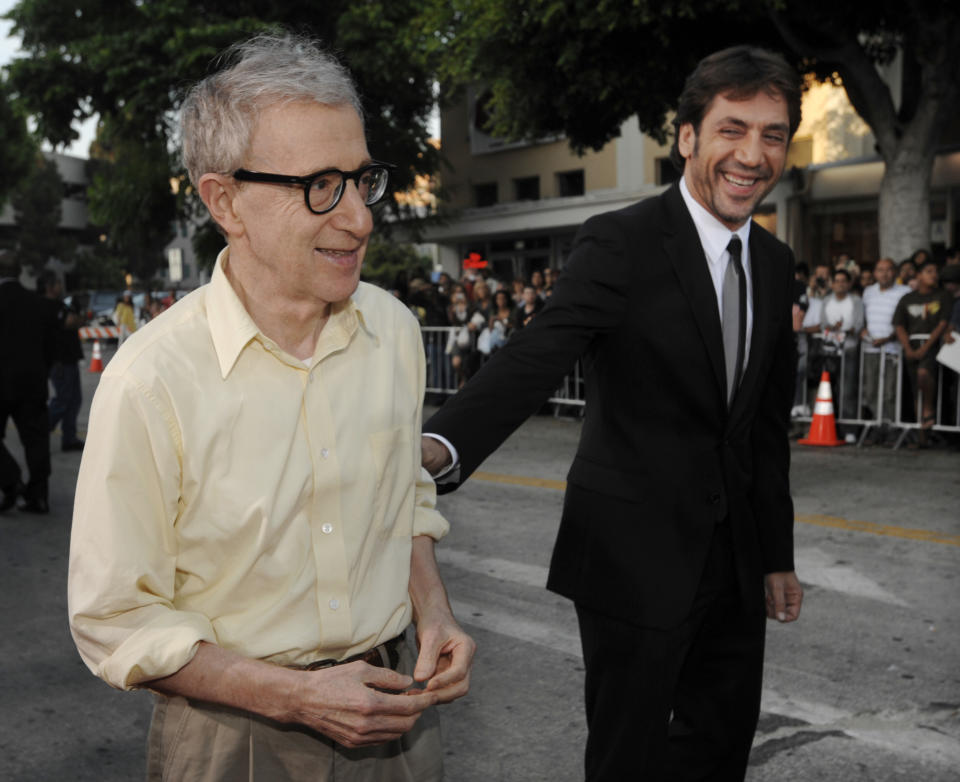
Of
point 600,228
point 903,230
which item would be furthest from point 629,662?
point 903,230

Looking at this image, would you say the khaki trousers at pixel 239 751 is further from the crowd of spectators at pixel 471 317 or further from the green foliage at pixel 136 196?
the green foliage at pixel 136 196

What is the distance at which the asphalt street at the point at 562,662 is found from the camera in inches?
143

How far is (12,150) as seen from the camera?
4356cm

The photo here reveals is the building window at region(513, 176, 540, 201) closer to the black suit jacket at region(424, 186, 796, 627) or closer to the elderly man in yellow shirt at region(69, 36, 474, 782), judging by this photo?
the black suit jacket at region(424, 186, 796, 627)

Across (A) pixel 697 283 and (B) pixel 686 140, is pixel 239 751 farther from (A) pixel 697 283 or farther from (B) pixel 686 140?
(B) pixel 686 140

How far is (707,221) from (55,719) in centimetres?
307

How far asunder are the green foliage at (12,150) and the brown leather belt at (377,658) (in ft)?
152

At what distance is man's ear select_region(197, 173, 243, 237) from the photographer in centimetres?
168

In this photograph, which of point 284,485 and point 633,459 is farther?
point 633,459

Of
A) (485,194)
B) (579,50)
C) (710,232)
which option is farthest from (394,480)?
(485,194)

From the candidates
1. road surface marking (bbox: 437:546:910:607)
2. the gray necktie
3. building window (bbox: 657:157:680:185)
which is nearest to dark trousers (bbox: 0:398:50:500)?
road surface marking (bbox: 437:546:910:607)

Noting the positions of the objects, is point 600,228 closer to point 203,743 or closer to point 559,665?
point 203,743

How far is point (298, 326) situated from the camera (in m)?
1.76

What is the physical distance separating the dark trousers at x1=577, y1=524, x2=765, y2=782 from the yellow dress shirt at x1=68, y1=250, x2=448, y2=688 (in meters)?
0.83
